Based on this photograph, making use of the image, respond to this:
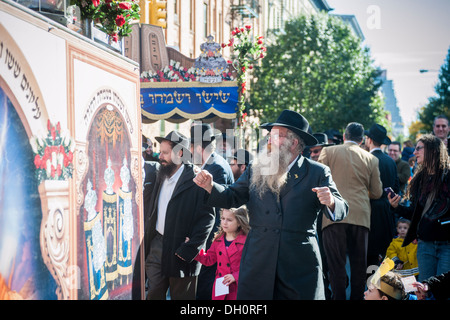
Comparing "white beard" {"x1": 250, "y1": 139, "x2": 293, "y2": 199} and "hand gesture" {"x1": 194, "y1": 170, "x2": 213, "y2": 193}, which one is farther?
"white beard" {"x1": 250, "y1": 139, "x2": 293, "y2": 199}

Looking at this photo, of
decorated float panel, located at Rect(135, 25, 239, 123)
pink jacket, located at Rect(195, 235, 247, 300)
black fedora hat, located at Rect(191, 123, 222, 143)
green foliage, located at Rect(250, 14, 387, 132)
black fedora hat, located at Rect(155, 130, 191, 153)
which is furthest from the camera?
green foliage, located at Rect(250, 14, 387, 132)

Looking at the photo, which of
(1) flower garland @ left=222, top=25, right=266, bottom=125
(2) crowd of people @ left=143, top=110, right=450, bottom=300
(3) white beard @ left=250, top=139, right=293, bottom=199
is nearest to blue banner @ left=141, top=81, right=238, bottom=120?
(1) flower garland @ left=222, top=25, right=266, bottom=125

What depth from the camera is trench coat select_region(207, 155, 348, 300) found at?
4.56 metres

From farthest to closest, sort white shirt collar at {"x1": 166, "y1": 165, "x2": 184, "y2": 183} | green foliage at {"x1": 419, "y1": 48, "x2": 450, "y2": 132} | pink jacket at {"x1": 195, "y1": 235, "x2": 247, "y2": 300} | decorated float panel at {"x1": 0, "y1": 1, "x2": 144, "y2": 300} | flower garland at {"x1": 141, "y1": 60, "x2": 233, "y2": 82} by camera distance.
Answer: green foliage at {"x1": 419, "y1": 48, "x2": 450, "y2": 132} → flower garland at {"x1": 141, "y1": 60, "x2": 233, "y2": 82} → white shirt collar at {"x1": 166, "y1": 165, "x2": 184, "y2": 183} → pink jacket at {"x1": 195, "y1": 235, "x2": 247, "y2": 300} → decorated float panel at {"x1": 0, "y1": 1, "x2": 144, "y2": 300}

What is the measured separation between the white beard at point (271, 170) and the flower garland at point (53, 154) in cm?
185

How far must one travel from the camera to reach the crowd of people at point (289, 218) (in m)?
4.61

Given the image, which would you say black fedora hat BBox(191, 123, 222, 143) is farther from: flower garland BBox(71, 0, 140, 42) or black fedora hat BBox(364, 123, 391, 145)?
flower garland BBox(71, 0, 140, 42)

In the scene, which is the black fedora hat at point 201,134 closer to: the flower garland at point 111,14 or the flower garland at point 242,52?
the flower garland at point 111,14

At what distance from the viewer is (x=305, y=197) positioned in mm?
4672

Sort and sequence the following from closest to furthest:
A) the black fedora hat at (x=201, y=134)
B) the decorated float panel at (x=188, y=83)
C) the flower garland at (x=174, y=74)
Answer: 1. the black fedora hat at (x=201, y=134)
2. the decorated float panel at (x=188, y=83)
3. the flower garland at (x=174, y=74)

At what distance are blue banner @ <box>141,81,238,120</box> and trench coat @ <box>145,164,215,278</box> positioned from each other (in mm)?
5072

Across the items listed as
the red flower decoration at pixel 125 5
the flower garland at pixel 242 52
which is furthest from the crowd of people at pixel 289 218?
the flower garland at pixel 242 52
